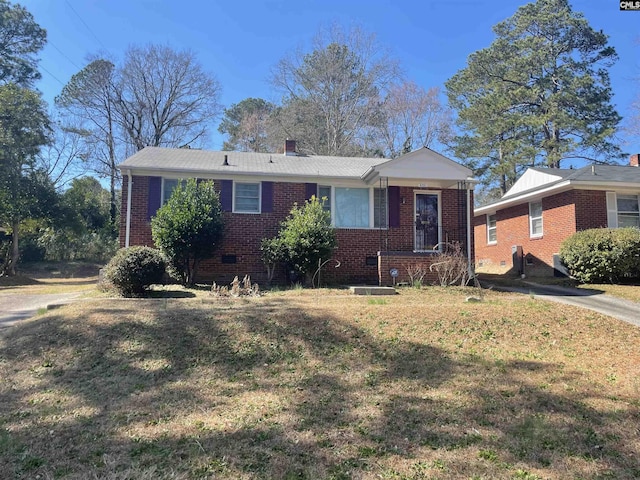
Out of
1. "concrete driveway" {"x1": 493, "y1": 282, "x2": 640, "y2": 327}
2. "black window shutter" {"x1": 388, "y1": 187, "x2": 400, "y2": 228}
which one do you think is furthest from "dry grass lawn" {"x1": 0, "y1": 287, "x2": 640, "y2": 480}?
"black window shutter" {"x1": 388, "y1": 187, "x2": 400, "y2": 228}

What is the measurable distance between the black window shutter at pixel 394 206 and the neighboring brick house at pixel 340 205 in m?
0.03

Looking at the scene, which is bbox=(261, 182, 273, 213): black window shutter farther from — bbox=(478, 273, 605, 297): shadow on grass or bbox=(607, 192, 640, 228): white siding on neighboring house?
bbox=(607, 192, 640, 228): white siding on neighboring house

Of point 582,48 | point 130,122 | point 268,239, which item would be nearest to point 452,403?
point 268,239

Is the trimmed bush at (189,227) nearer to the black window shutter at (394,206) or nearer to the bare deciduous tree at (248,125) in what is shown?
the black window shutter at (394,206)

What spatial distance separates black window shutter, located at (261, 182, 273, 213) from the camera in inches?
501

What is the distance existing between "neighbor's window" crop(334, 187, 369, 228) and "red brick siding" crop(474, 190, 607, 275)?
21.5ft

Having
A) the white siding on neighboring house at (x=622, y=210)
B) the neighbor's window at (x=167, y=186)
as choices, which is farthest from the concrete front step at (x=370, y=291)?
the white siding on neighboring house at (x=622, y=210)

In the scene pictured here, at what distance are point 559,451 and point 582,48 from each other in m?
30.0

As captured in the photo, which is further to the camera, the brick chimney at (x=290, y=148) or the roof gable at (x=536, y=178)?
the brick chimney at (x=290, y=148)

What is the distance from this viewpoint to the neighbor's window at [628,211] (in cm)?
1379

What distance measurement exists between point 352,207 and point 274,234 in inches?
102

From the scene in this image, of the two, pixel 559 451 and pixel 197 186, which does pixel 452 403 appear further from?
pixel 197 186

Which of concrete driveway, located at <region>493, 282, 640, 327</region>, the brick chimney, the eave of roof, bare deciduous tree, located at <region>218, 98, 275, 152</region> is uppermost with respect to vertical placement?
bare deciduous tree, located at <region>218, 98, 275, 152</region>

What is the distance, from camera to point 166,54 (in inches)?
1204
